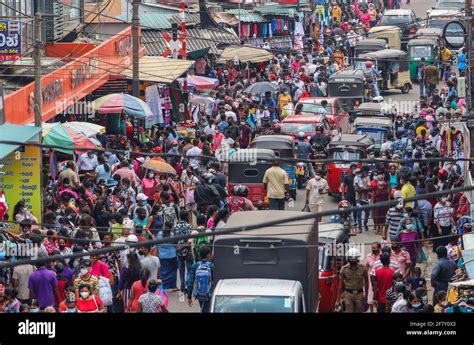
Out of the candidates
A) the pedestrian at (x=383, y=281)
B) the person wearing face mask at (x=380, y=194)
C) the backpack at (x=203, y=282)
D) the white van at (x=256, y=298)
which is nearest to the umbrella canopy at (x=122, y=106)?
the person wearing face mask at (x=380, y=194)

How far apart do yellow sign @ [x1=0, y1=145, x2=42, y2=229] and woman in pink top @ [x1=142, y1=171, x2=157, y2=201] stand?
2196mm

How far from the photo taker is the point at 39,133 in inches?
915

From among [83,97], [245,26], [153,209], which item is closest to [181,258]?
[153,209]

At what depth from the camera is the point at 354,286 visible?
18094mm

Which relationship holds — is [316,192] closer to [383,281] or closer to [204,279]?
[383,281]

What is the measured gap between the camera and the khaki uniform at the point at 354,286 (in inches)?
712

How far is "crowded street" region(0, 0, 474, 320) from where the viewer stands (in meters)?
17.1

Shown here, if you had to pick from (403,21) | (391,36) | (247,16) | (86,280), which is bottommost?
(403,21)

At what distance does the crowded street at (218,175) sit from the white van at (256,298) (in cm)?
2

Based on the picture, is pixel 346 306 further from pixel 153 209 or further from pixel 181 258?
pixel 153 209

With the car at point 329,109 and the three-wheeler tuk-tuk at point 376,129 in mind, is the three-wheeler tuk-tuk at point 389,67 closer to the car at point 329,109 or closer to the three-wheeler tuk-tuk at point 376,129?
the car at point 329,109

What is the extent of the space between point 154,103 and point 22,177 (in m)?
11.2

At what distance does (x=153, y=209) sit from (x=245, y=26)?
3124cm

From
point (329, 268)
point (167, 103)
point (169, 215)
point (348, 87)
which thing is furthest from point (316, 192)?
point (348, 87)
